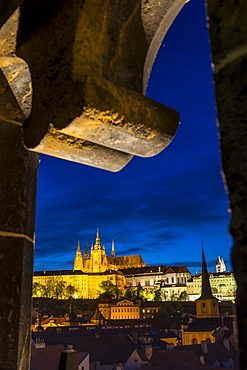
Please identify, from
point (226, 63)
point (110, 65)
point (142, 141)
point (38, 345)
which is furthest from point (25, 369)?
point (38, 345)

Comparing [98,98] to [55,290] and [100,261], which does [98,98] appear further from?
[100,261]

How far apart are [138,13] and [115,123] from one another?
0.44m

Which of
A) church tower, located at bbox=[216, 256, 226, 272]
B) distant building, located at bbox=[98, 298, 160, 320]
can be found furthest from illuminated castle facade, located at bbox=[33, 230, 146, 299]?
church tower, located at bbox=[216, 256, 226, 272]

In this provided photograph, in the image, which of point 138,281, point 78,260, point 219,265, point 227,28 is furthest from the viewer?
point 219,265

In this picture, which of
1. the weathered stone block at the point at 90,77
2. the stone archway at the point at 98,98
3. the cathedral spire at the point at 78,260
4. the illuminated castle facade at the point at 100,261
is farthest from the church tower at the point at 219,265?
the weathered stone block at the point at 90,77

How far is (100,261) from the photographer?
78.2 m

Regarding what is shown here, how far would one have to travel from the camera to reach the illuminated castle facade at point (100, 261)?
77938 mm

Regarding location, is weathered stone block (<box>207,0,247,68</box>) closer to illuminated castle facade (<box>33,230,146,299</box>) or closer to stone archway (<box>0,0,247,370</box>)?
stone archway (<box>0,0,247,370</box>)

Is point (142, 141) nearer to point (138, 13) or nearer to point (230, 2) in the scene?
point (138, 13)

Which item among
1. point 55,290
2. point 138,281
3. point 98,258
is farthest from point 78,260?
point 55,290

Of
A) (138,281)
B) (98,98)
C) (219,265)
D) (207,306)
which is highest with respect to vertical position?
(219,265)

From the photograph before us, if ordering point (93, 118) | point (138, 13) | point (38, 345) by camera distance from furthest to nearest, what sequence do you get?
point (38, 345)
point (138, 13)
point (93, 118)

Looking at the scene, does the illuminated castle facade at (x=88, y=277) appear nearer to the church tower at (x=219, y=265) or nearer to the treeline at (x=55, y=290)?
the treeline at (x=55, y=290)

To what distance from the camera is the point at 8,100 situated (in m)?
1.77
